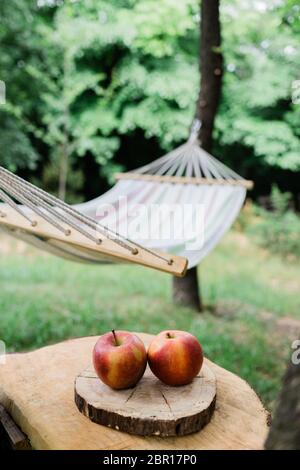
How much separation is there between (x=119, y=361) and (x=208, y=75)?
2.62 metres

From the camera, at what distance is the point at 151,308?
11.1ft

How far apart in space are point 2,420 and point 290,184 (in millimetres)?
8502

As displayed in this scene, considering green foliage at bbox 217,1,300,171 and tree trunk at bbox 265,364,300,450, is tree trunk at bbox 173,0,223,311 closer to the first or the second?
tree trunk at bbox 265,364,300,450

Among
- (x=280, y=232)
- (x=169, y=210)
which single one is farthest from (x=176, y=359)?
(x=280, y=232)

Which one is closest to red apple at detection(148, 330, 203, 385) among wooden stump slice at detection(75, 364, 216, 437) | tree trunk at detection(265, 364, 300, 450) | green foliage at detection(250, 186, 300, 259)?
wooden stump slice at detection(75, 364, 216, 437)

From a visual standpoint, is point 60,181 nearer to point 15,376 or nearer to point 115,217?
point 115,217

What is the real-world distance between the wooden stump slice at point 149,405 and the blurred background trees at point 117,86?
522 centimetres

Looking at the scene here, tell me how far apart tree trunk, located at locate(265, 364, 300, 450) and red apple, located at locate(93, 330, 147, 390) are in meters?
0.31

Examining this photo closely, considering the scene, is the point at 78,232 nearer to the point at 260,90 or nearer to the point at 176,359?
the point at 176,359

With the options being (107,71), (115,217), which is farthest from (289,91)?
(115,217)

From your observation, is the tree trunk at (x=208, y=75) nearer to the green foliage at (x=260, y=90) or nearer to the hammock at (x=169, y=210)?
the hammock at (x=169, y=210)

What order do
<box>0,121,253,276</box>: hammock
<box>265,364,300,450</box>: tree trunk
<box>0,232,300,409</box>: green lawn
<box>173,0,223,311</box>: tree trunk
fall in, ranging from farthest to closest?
1. <box>173,0,223,311</box>: tree trunk
2. <box>0,232,300,409</box>: green lawn
3. <box>0,121,253,276</box>: hammock
4. <box>265,364,300,450</box>: tree trunk

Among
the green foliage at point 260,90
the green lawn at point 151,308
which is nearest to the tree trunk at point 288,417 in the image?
the green lawn at point 151,308

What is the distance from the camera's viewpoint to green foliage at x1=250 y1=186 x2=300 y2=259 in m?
5.99
